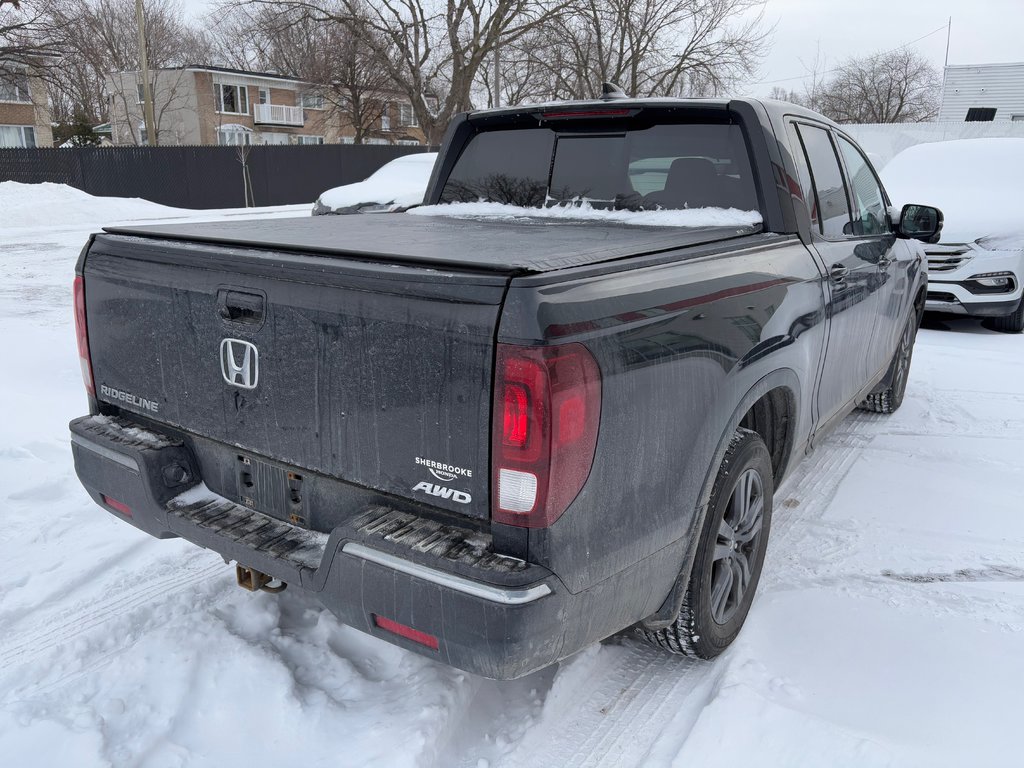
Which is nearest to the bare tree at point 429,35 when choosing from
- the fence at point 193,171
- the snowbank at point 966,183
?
the fence at point 193,171

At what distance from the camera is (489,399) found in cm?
194

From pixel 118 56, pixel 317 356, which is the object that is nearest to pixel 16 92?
pixel 118 56

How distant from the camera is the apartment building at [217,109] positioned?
51.2 metres

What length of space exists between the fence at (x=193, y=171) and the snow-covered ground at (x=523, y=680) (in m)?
23.7

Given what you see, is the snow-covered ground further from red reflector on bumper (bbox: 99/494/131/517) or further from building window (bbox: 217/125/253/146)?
building window (bbox: 217/125/253/146)

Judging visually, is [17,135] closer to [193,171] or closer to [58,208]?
[193,171]

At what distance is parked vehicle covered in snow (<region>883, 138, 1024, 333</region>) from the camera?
27.6 feet

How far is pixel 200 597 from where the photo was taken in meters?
Result: 3.21

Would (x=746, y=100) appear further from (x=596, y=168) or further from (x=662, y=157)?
(x=596, y=168)

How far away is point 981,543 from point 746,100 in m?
2.34

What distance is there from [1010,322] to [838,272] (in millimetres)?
6552

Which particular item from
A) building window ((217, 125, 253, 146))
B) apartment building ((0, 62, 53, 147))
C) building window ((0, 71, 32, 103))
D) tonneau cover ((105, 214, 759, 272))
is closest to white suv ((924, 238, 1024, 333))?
tonneau cover ((105, 214, 759, 272))

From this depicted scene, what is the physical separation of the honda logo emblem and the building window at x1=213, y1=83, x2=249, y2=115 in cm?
5630

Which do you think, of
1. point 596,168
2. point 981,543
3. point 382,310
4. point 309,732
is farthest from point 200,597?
point 981,543
